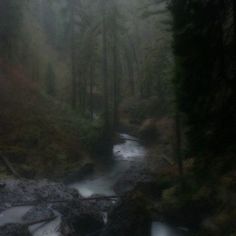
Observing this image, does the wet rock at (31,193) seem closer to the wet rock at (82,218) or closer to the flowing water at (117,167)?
the flowing water at (117,167)

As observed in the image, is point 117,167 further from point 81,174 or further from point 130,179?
point 130,179

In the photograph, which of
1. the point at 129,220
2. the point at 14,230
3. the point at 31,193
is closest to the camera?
the point at 14,230

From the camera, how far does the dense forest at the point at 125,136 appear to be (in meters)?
13.6

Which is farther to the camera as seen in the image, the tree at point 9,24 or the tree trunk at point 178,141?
the tree at point 9,24

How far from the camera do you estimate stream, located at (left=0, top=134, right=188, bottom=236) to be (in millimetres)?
15570

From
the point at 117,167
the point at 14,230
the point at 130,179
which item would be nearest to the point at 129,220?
the point at 14,230

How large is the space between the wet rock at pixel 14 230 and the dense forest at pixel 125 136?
0.05 meters

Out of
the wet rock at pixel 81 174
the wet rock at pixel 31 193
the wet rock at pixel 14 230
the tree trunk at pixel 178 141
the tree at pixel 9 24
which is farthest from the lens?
the tree at pixel 9 24

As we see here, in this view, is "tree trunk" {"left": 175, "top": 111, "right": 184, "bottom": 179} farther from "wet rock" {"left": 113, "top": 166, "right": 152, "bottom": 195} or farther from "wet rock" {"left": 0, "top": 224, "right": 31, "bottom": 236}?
"wet rock" {"left": 0, "top": 224, "right": 31, "bottom": 236}

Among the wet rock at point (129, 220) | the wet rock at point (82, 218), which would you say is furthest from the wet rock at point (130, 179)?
the wet rock at point (129, 220)

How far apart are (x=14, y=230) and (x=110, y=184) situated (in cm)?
1037

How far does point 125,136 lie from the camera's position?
37.2 m

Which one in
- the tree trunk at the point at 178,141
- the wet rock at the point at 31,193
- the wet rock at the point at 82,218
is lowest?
the wet rock at the point at 82,218

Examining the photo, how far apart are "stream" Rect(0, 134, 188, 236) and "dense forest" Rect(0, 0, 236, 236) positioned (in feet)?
0.25
